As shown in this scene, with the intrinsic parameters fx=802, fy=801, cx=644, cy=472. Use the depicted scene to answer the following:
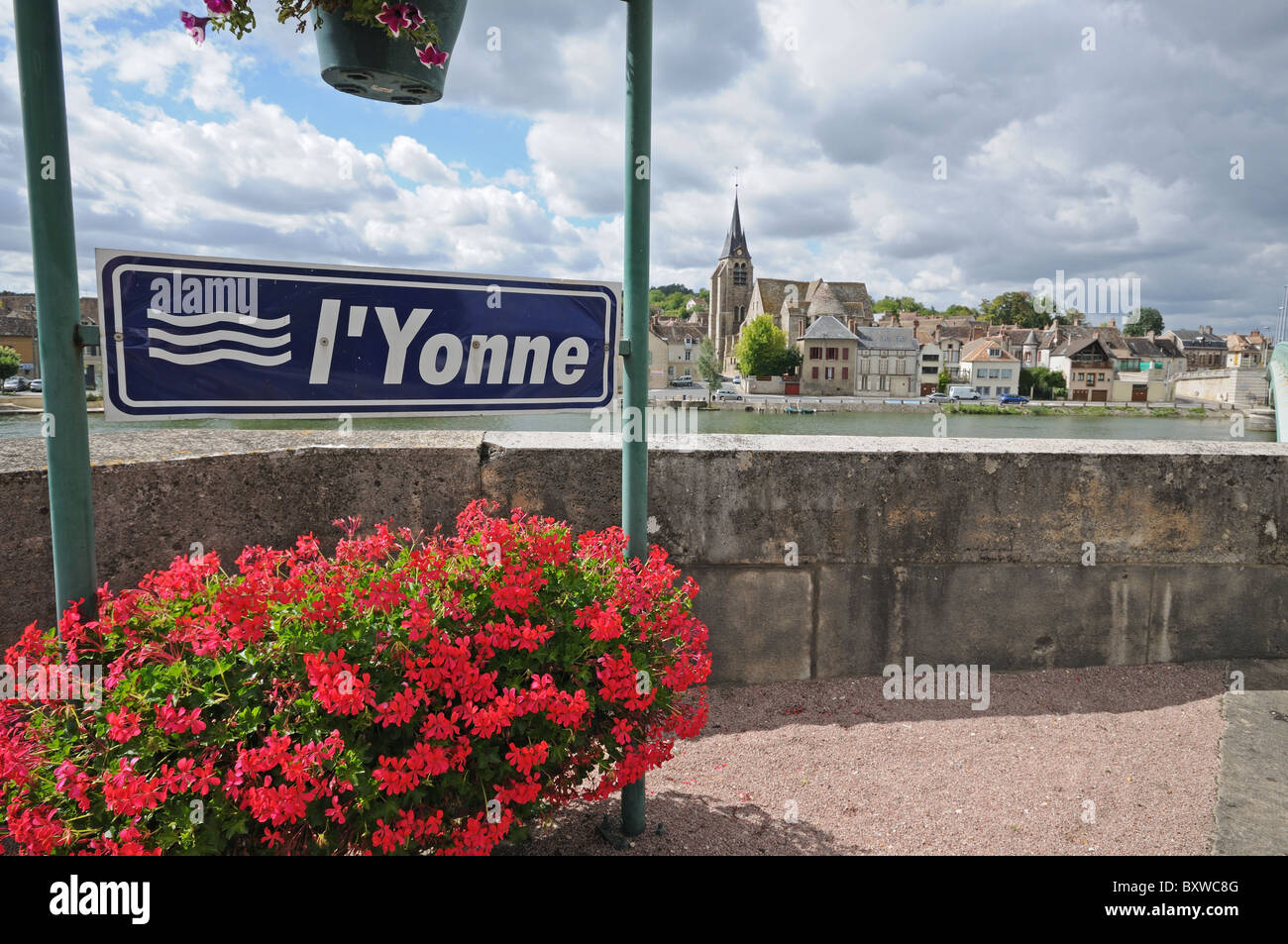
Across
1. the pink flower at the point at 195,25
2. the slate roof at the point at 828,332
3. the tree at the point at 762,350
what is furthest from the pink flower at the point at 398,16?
the slate roof at the point at 828,332

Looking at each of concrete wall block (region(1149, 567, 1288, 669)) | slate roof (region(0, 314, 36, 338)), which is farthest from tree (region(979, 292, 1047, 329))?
concrete wall block (region(1149, 567, 1288, 669))

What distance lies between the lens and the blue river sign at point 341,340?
6.48 ft

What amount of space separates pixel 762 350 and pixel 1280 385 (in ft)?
279

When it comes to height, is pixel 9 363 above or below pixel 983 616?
above

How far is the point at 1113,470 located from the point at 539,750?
3.11 m

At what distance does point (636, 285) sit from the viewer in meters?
2.43

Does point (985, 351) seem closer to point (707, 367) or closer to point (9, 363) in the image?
point (707, 367)

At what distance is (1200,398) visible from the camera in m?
81.0

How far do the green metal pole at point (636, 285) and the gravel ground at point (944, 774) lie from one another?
0.39 metres

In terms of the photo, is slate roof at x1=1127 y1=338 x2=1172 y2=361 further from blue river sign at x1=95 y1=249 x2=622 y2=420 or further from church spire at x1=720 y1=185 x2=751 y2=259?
blue river sign at x1=95 y1=249 x2=622 y2=420

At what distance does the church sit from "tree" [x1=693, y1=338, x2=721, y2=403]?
420 centimetres

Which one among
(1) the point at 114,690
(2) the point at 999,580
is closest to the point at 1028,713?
(2) the point at 999,580

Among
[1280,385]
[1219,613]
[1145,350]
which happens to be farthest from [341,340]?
[1145,350]

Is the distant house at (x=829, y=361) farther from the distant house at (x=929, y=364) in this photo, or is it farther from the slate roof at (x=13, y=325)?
the slate roof at (x=13, y=325)
